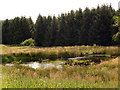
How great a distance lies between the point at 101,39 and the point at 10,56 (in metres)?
27.6

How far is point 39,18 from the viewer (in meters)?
54.0

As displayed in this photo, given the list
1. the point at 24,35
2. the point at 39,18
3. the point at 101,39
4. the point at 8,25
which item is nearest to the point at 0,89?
the point at 101,39

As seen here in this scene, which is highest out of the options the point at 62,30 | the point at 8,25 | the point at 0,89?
the point at 8,25

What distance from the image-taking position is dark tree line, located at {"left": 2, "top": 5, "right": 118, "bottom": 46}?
4195cm

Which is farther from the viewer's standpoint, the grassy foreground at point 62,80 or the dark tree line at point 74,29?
the dark tree line at point 74,29

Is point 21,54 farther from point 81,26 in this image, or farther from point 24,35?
point 24,35

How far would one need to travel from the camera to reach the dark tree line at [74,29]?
138 ft

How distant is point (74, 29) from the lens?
157ft

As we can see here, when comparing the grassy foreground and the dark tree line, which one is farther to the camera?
the dark tree line

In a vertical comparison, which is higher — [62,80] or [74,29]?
[74,29]

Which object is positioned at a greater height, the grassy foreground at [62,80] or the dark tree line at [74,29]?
the dark tree line at [74,29]

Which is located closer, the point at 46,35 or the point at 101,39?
the point at 101,39

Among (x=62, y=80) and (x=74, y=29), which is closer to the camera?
(x=62, y=80)

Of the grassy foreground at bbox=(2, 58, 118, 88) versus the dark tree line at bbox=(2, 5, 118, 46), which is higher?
the dark tree line at bbox=(2, 5, 118, 46)
